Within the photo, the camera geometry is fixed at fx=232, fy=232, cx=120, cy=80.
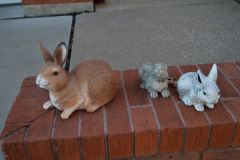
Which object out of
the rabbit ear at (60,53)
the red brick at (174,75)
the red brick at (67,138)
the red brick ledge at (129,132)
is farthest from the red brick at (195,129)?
the rabbit ear at (60,53)

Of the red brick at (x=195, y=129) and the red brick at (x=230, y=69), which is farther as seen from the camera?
the red brick at (x=230, y=69)

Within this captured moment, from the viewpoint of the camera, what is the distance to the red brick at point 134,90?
6.07 feet

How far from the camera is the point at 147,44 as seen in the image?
3516 millimetres

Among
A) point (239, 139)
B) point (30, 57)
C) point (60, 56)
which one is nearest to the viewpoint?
point (60, 56)

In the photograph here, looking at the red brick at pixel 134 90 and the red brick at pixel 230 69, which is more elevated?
the red brick at pixel 230 69

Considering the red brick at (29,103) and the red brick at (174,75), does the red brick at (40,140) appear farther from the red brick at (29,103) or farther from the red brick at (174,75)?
the red brick at (174,75)

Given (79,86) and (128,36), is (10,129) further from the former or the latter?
(128,36)

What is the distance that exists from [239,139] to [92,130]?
1.10 m

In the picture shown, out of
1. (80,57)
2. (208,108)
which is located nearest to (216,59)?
(208,108)

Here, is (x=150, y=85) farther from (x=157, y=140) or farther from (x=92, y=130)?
(x=92, y=130)

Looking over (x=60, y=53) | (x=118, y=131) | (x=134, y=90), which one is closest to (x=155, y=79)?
(x=134, y=90)

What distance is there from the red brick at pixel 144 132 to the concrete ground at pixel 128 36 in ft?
4.64

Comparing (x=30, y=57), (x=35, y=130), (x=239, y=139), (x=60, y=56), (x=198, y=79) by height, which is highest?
(x=60, y=56)

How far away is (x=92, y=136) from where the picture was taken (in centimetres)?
159
